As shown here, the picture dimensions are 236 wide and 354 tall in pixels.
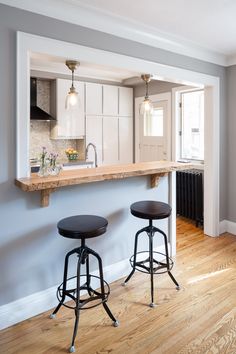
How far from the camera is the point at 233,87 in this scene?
3.90 m

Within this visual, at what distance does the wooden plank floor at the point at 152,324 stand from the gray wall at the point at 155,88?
3.14 m

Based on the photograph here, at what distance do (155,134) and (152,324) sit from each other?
366 cm

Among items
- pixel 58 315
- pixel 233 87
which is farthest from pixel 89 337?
pixel 233 87

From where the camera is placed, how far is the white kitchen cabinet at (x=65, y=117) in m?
4.58

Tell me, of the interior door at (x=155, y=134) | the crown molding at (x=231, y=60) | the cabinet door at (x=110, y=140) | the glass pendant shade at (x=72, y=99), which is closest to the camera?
the glass pendant shade at (x=72, y=99)

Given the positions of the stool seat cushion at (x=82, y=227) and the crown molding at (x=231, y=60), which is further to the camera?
the crown molding at (x=231, y=60)

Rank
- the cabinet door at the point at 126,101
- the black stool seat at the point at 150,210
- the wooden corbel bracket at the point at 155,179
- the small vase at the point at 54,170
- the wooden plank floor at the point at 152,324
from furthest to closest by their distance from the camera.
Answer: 1. the cabinet door at the point at 126,101
2. the wooden corbel bracket at the point at 155,179
3. the black stool seat at the point at 150,210
4. the small vase at the point at 54,170
5. the wooden plank floor at the point at 152,324

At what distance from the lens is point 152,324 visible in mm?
2164

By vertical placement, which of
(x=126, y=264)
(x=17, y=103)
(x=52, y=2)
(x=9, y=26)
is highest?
(x=52, y=2)

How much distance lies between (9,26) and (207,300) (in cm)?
265

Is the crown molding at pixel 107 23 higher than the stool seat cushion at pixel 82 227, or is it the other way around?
the crown molding at pixel 107 23

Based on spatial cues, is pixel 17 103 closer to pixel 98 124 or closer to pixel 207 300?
pixel 207 300

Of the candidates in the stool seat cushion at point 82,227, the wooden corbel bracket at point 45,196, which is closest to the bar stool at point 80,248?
the stool seat cushion at point 82,227

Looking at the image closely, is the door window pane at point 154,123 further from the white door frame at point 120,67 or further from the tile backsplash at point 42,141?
the tile backsplash at point 42,141
